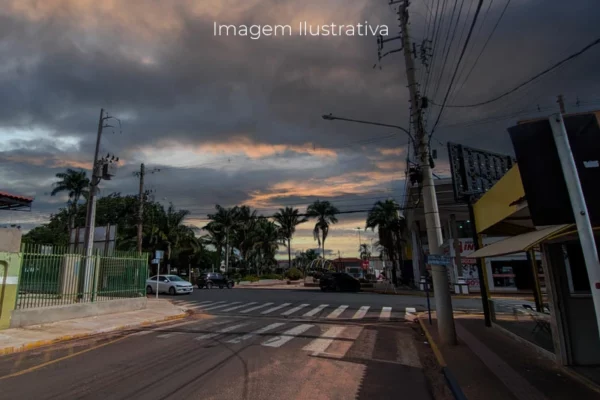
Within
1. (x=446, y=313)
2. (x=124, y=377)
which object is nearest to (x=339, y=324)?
(x=446, y=313)

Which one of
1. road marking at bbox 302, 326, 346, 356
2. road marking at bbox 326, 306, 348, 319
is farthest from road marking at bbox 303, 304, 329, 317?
road marking at bbox 302, 326, 346, 356

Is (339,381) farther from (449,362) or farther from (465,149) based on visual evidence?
(465,149)

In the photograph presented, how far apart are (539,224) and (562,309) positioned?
4.28 meters

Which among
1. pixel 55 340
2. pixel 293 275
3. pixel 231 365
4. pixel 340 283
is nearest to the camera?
pixel 231 365

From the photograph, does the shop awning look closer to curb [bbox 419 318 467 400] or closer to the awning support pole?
the awning support pole

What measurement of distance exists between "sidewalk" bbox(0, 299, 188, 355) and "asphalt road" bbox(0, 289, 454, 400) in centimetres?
66

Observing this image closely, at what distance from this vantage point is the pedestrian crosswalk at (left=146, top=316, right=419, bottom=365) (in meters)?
8.88

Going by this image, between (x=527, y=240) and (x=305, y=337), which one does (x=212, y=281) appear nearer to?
(x=305, y=337)

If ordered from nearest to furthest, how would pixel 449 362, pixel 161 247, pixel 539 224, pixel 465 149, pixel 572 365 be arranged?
pixel 539 224 < pixel 572 365 < pixel 449 362 < pixel 465 149 < pixel 161 247

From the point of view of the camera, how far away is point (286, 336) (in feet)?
35.3

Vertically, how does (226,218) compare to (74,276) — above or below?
above

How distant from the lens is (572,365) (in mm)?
7168

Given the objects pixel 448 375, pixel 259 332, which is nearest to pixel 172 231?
pixel 259 332

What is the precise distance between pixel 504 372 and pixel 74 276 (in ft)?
47.7
